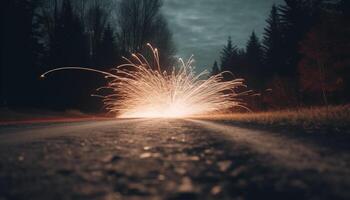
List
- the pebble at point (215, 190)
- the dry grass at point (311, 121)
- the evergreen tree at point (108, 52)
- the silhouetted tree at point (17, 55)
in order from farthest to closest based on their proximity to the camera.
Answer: the evergreen tree at point (108, 52), the silhouetted tree at point (17, 55), the dry grass at point (311, 121), the pebble at point (215, 190)

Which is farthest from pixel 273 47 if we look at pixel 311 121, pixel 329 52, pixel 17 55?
pixel 311 121

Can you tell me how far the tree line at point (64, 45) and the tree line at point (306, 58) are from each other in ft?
43.4

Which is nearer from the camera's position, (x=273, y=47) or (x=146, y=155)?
(x=146, y=155)

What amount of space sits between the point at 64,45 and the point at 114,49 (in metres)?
7.06

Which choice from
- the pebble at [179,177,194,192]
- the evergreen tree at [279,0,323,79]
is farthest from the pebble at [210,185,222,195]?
the evergreen tree at [279,0,323,79]

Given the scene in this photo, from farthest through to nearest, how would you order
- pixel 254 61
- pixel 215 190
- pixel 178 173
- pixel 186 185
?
1. pixel 254 61
2. pixel 178 173
3. pixel 186 185
4. pixel 215 190

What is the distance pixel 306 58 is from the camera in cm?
3042

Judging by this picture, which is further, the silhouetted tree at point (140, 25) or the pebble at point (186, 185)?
the silhouetted tree at point (140, 25)

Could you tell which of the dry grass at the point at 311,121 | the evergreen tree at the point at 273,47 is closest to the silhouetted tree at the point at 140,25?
the evergreen tree at the point at 273,47

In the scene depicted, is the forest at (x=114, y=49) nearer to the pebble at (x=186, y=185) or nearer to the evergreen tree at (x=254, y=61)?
the evergreen tree at (x=254, y=61)

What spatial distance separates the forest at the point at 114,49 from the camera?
88.7ft

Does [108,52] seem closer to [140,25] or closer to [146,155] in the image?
[140,25]

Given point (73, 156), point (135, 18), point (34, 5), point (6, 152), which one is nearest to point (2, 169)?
point (73, 156)

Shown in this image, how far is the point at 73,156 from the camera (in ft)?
14.5
